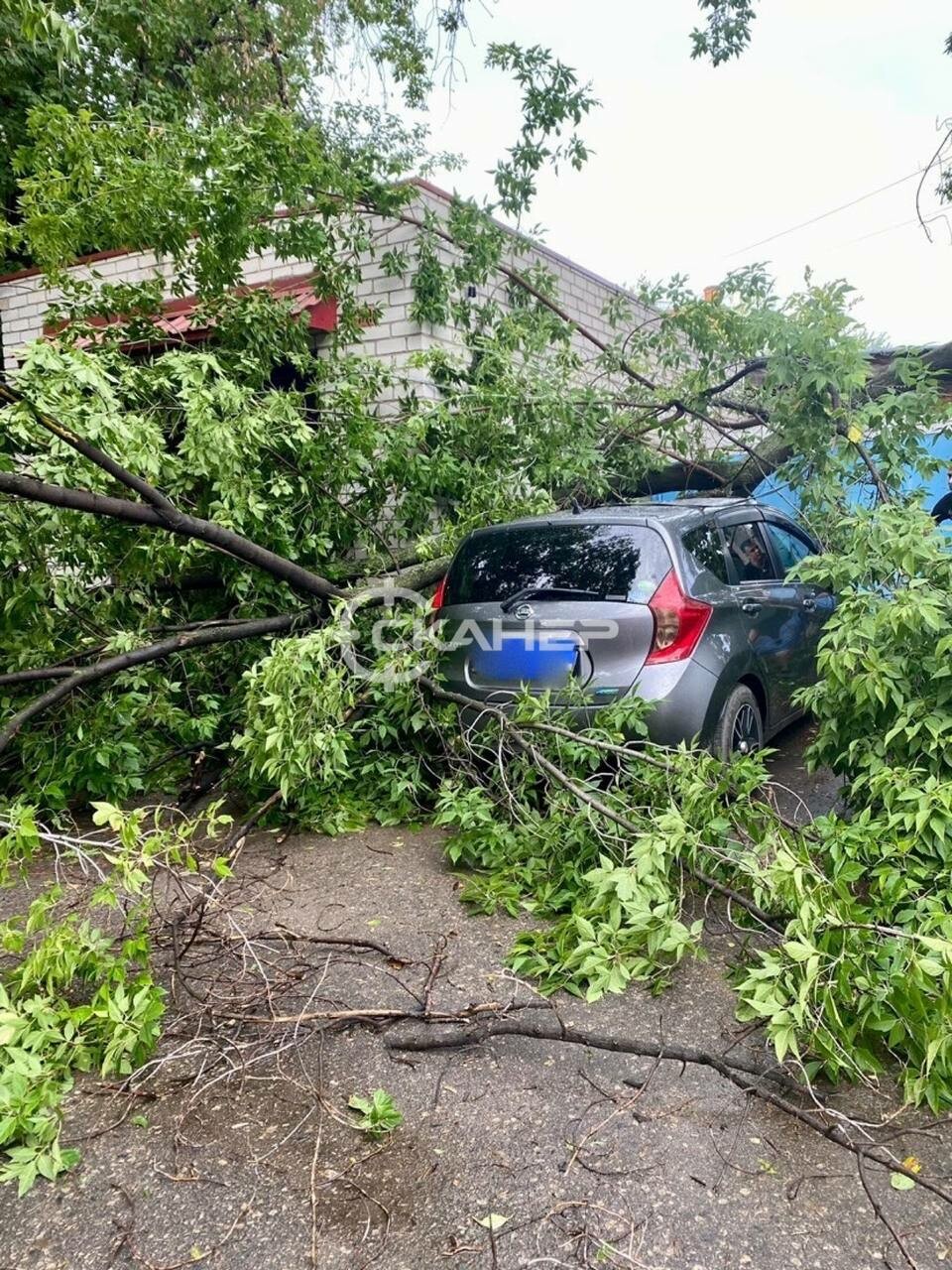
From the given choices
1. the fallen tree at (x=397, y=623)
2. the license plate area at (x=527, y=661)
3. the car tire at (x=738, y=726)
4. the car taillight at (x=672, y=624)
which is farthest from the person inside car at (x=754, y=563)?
the license plate area at (x=527, y=661)

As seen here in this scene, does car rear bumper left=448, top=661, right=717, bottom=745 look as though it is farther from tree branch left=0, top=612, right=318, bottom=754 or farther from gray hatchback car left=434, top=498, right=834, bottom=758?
tree branch left=0, top=612, right=318, bottom=754

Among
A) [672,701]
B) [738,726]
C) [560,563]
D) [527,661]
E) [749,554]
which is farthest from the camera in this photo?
[749,554]

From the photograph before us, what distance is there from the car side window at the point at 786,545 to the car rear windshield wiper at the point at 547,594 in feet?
6.23

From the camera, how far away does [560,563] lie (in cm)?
450

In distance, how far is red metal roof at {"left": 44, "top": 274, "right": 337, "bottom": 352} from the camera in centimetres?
632

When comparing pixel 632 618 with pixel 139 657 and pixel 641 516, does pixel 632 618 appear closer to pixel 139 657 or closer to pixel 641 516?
pixel 641 516

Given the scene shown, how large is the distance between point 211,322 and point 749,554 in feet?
14.2

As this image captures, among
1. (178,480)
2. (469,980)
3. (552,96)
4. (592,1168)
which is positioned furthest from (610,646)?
(552,96)

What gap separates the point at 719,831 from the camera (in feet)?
10.7

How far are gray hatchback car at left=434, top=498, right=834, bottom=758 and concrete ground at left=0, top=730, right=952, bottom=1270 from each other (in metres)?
1.45

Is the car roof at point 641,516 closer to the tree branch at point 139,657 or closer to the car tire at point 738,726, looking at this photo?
the car tire at point 738,726

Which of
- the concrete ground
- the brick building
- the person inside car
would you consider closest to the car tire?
the person inside car

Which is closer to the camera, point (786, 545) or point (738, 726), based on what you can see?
point (738, 726)

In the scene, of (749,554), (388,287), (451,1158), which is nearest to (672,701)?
(749,554)
